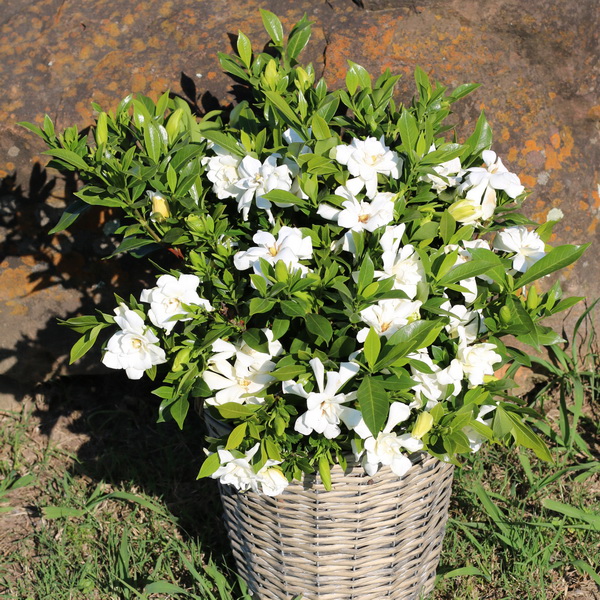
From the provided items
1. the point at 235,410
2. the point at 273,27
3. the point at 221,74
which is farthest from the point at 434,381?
the point at 221,74

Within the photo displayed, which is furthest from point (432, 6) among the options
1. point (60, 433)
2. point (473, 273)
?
point (60, 433)

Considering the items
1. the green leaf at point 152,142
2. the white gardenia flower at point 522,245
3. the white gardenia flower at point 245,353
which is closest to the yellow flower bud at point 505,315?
the white gardenia flower at point 522,245

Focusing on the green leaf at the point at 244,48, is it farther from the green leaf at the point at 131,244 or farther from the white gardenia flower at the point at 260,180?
the green leaf at the point at 131,244

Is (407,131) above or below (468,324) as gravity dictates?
above

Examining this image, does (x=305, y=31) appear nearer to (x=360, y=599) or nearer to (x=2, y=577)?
(x=360, y=599)

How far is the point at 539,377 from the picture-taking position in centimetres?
254

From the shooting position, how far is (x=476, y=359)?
1506 millimetres

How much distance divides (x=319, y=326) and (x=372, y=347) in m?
0.12

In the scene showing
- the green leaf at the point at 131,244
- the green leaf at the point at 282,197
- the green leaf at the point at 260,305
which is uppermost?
the green leaf at the point at 282,197

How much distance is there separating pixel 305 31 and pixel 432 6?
546mm

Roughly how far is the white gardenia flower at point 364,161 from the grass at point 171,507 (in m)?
0.98

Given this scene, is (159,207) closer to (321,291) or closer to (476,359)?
(321,291)

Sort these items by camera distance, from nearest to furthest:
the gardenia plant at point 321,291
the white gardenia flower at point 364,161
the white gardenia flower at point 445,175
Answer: the gardenia plant at point 321,291, the white gardenia flower at point 364,161, the white gardenia flower at point 445,175

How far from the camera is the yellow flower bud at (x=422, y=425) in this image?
1479 mm
